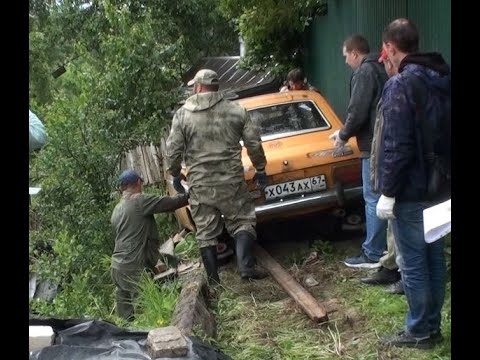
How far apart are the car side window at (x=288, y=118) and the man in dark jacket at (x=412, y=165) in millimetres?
3326

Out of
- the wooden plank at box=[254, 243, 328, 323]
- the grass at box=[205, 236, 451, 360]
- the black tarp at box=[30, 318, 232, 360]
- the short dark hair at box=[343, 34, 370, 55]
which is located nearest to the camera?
the black tarp at box=[30, 318, 232, 360]

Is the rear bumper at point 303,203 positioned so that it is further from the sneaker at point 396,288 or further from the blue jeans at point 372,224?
the sneaker at point 396,288

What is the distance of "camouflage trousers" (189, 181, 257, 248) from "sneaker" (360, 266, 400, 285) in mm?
1082

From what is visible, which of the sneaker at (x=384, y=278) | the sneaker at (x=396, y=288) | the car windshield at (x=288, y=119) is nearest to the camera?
the sneaker at (x=396, y=288)

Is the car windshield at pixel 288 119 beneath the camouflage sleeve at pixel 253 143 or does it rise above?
beneath

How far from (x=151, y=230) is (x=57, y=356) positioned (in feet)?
13.1

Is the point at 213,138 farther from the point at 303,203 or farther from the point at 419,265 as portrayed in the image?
the point at 419,265

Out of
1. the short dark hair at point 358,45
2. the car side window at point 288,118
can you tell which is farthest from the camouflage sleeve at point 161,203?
the short dark hair at point 358,45

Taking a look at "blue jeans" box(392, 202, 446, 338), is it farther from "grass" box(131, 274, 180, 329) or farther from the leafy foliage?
the leafy foliage

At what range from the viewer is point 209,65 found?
18047 mm

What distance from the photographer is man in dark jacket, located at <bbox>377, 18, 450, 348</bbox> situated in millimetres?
4176

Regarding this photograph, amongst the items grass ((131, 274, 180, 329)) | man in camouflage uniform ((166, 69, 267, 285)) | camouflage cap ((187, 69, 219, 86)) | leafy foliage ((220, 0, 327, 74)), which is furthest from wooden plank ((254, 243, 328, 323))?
leafy foliage ((220, 0, 327, 74))

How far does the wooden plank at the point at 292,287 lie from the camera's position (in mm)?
5404
